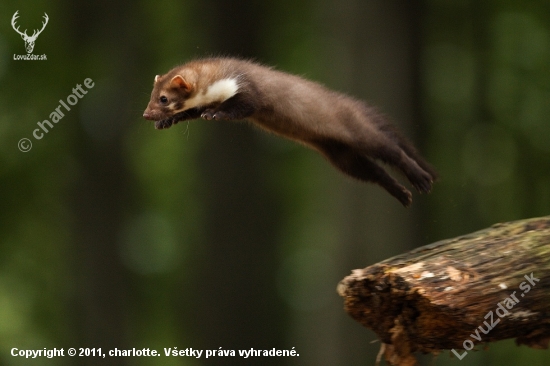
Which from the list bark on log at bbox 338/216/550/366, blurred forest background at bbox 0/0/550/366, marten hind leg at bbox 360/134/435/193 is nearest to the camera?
bark on log at bbox 338/216/550/366

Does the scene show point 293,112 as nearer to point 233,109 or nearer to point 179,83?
point 233,109

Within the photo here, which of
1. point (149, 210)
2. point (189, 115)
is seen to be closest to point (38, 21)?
point (149, 210)

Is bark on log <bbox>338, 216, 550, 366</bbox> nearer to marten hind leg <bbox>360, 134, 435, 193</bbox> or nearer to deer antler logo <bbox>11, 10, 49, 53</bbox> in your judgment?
marten hind leg <bbox>360, 134, 435, 193</bbox>

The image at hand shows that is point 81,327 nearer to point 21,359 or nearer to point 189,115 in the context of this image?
point 21,359

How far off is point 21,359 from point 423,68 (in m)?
7.47

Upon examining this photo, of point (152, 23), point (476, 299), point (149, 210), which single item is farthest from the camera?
point (149, 210)

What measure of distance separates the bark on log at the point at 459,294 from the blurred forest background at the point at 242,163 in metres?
2.41

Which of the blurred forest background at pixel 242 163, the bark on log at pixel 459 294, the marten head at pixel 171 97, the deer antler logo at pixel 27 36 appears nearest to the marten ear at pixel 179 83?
the marten head at pixel 171 97

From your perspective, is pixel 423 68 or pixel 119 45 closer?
pixel 423 68

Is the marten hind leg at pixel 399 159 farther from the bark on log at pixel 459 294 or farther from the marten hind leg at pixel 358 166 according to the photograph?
the bark on log at pixel 459 294

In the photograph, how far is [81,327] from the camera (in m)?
10.7

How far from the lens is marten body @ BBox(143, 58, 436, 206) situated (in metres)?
5.38

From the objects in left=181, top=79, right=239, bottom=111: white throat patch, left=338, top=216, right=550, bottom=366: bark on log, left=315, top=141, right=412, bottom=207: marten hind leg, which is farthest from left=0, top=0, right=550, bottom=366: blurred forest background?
left=338, top=216, right=550, bottom=366: bark on log

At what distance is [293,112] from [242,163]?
3.66m
